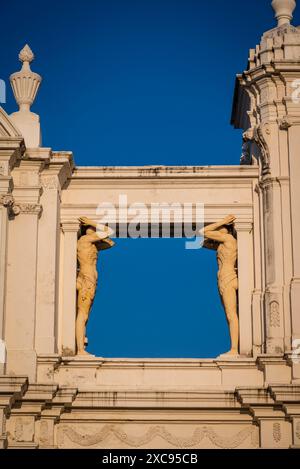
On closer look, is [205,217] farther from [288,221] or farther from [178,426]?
[178,426]

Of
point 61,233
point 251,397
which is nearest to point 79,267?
point 61,233

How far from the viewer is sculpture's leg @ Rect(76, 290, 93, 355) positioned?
25312 mm

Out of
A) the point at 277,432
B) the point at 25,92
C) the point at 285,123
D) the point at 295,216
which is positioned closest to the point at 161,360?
the point at 277,432

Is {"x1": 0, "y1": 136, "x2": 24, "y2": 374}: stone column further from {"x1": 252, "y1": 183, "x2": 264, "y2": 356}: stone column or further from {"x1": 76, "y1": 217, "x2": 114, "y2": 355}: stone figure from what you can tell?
{"x1": 252, "y1": 183, "x2": 264, "y2": 356}: stone column

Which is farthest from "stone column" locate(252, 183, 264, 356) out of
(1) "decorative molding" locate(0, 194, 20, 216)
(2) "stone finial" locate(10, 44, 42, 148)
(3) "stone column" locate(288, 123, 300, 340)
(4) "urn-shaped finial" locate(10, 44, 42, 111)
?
(4) "urn-shaped finial" locate(10, 44, 42, 111)

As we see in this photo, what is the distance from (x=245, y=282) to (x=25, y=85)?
17.2 feet

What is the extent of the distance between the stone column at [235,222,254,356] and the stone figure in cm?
231

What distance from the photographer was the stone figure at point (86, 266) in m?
25.5

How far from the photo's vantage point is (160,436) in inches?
957

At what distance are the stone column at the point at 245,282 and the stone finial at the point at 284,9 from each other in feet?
12.6

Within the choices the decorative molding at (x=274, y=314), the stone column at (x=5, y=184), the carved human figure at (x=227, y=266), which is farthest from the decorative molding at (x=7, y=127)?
the decorative molding at (x=274, y=314)

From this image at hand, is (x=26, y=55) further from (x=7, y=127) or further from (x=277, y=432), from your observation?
(x=277, y=432)

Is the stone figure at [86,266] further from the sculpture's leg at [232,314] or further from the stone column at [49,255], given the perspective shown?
the sculpture's leg at [232,314]

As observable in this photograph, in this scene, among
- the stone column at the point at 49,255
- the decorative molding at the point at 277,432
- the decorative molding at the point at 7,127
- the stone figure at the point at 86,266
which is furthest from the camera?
the stone figure at the point at 86,266
